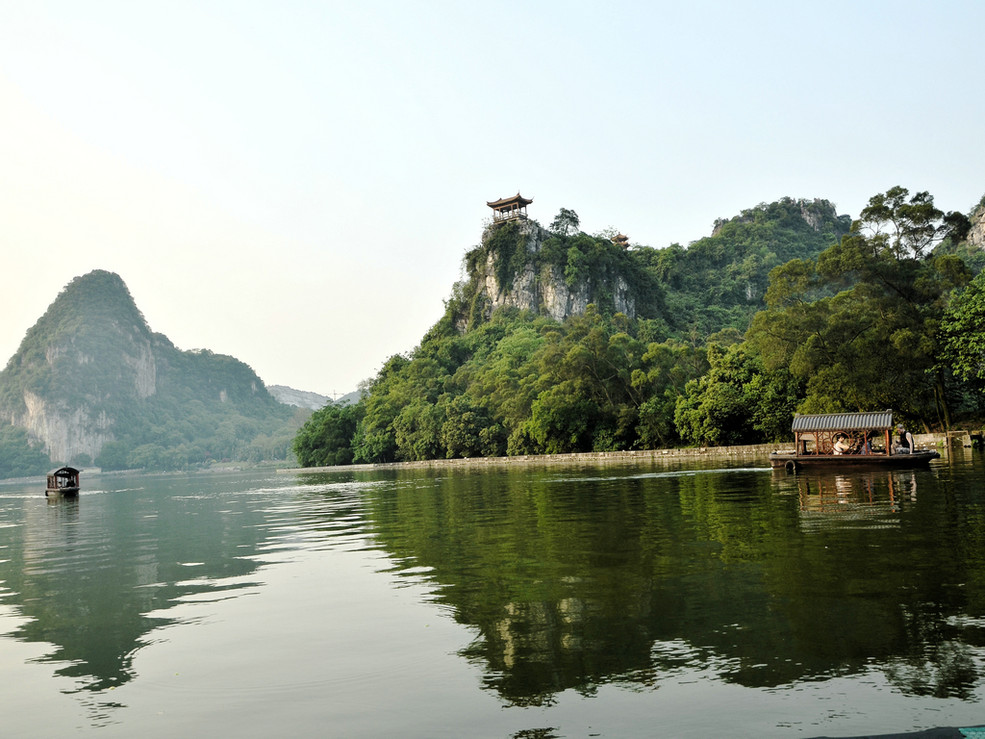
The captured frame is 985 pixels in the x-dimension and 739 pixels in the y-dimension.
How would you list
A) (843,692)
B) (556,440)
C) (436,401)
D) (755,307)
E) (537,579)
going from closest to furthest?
(843,692) → (537,579) → (556,440) → (436,401) → (755,307)

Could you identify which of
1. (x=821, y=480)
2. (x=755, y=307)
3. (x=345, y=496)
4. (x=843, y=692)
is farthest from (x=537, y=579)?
(x=755, y=307)

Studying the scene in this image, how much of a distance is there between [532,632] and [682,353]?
75047mm

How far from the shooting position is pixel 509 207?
479 feet

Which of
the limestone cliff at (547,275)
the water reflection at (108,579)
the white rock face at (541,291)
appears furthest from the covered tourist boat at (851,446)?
the limestone cliff at (547,275)

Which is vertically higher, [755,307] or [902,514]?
[755,307]

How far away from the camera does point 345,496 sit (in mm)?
40656

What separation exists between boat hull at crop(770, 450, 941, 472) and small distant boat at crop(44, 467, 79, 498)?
48139 mm

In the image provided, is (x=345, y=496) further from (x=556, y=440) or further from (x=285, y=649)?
(x=556, y=440)

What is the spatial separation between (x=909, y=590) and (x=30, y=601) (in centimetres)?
1352

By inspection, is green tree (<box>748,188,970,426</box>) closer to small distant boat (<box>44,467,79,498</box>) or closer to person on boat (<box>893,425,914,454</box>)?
person on boat (<box>893,425,914,454</box>)

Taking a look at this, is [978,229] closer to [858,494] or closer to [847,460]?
[847,460]

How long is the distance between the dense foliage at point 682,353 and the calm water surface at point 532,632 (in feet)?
124

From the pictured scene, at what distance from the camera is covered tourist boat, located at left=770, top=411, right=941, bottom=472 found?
111 feet

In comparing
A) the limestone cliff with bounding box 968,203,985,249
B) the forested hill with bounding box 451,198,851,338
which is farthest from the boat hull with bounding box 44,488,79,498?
the limestone cliff with bounding box 968,203,985,249
